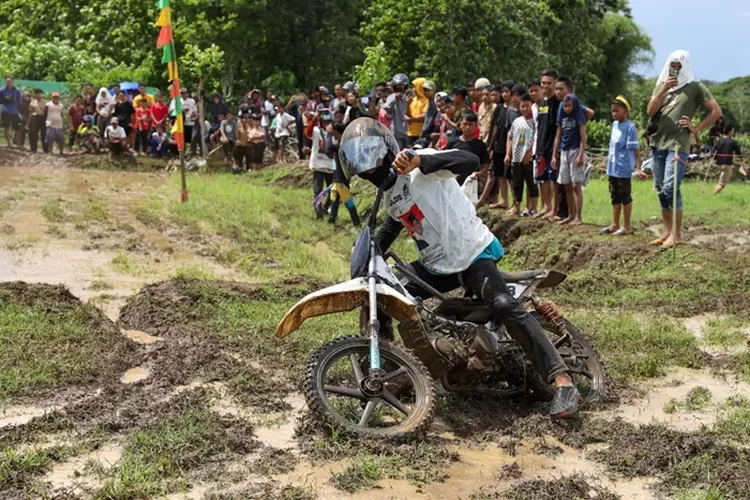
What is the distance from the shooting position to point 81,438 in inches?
206

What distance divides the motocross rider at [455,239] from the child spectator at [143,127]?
19.7 meters

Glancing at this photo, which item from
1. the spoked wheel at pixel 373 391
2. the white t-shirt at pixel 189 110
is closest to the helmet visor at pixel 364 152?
the spoked wheel at pixel 373 391

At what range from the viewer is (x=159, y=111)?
24.3 meters

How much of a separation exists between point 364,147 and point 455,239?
0.82 meters

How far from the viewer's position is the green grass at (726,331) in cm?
772

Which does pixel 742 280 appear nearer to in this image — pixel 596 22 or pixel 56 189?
pixel 56 189

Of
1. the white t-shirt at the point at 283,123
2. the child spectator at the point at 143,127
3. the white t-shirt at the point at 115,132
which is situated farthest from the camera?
the child spectator at the point at 143,127

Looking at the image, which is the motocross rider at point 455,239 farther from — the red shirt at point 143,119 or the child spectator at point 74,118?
the child spectator at point 74,118

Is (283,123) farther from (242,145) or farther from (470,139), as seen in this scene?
(470,139)

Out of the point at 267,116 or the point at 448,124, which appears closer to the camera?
the point at 448,124

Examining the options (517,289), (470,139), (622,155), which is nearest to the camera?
(517,289)

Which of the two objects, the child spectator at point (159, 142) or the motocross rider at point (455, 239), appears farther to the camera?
the child spectator at point (159, 142)

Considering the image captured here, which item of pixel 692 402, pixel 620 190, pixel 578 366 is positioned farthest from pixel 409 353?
pixel 620 190

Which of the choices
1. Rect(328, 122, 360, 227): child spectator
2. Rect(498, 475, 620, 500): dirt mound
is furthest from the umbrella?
Rect(498, 475, 620, 500): dirt mound
